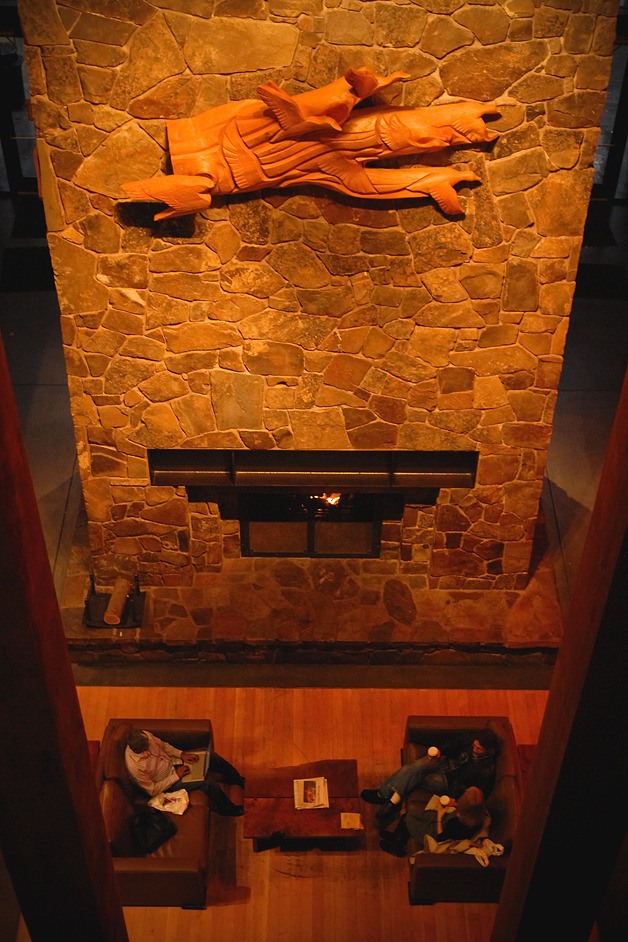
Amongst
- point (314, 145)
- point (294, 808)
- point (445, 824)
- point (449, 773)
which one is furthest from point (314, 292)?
point (445, 824)

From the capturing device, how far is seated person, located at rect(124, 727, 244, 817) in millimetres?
6695

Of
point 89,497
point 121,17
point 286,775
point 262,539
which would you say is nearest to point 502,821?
point 286,775

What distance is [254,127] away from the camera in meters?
5.89

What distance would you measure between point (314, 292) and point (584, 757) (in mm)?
4825

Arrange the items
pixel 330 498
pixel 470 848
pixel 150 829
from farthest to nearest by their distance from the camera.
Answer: pixel 330 498 < pixel 150 829 < pixel 470 848

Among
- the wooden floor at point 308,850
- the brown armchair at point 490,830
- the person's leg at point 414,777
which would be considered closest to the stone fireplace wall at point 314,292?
the wooden floor at point 308,850

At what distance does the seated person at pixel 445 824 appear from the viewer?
644 cm

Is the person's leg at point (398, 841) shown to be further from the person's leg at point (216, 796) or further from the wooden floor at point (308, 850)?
the person's leg at point (216, 796)

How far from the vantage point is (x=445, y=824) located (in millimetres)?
6598

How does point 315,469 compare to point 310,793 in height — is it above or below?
above

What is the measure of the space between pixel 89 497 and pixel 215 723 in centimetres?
215

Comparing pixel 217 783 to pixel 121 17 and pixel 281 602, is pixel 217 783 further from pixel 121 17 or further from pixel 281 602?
pixel 121 17

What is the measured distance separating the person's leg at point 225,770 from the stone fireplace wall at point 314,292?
1373mm

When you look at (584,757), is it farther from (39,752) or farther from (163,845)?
(163,845)
